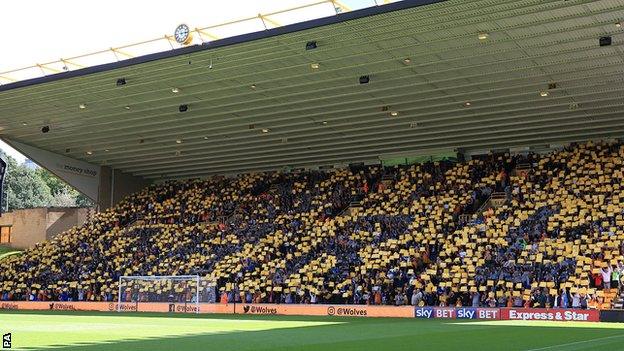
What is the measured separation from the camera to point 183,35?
2800cm

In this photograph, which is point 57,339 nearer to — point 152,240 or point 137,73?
point 137,73

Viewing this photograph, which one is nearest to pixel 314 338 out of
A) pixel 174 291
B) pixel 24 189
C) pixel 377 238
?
pixel 174 291

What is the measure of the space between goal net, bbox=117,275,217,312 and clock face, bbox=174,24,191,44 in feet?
36.3

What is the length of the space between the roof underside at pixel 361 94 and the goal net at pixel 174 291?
24.5ft

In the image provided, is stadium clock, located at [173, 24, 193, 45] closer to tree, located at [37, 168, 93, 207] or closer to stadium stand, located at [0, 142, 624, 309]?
stadium stand, located at [0, 142, 624, 309]

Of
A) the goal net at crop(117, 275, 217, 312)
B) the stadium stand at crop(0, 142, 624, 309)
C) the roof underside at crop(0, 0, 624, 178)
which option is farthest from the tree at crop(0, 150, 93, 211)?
the goal net at crop(117, 275, 217, 312)

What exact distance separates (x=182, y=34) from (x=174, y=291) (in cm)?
1177

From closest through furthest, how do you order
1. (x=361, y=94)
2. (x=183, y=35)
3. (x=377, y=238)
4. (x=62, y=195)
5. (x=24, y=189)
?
1. (x=183, y=35)
2. (x=361, y=94)
3. (x=377, y=238)
4. (x=24, y=189)
5. (x=62, y=195)

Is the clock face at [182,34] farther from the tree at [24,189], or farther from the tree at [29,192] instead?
the tree at [24,189]

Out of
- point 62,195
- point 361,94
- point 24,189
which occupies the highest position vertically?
point 62,195

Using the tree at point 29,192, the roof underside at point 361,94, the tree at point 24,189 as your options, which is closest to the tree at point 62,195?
the tree at point 29,192

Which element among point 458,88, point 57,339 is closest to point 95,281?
point 458,88

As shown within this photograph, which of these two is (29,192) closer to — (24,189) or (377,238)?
(24,189)

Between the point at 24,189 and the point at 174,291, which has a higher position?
the point at 24,189
